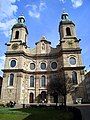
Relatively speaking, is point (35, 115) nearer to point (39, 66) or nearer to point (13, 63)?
point (13, 63)

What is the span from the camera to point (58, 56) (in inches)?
1987

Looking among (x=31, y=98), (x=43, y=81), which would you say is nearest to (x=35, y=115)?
(x=31, y=98)

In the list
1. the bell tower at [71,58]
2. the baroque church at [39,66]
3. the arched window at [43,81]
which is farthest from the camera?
the arched window at [43,81]

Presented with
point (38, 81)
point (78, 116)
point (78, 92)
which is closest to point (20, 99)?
point (38, 81)

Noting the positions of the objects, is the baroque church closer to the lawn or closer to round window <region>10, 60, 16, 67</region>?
round window <region>10, 60, 16, 67</region>

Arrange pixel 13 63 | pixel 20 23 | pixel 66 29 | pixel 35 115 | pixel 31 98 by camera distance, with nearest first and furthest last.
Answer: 1. pixel 35 115
2. pixel 31 98
3. pixel 13 63
4. pixel 66 29
5. pixel 20 23

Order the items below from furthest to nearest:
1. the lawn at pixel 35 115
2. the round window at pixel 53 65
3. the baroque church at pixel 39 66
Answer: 1. the round window at pixel 53 65
2. the baroque church at pixel 39 66
3. the lawn at pixel 35 115

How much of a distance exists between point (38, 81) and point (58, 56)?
938cm

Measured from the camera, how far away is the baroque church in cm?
4444

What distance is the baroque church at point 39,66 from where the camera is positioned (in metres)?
44.4

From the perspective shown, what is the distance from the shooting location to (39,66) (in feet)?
165

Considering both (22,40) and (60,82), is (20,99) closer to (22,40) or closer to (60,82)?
(60,82)

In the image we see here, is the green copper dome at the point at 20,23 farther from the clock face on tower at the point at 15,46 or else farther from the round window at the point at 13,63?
the round window at the point at 13,63

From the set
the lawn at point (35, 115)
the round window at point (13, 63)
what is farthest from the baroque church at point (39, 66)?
the lawn at point (35, 115)
